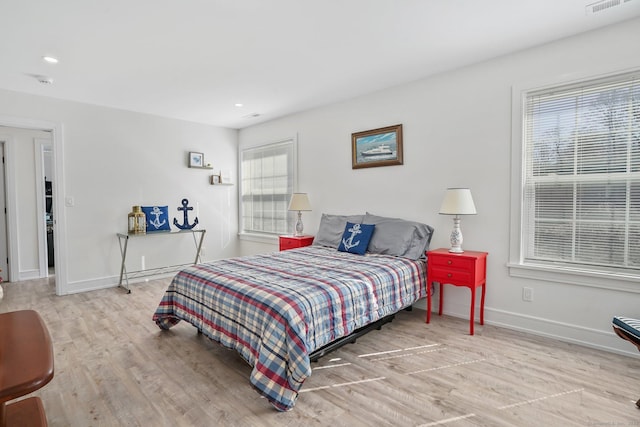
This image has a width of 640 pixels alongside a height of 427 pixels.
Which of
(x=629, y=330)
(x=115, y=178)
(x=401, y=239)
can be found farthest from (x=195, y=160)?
(x=629, y=330)

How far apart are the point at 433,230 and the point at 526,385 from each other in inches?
63.6

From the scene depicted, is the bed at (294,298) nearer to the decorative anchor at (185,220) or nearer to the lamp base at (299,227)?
the lamp base at (299,227)

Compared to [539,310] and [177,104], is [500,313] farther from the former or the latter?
[177,104]

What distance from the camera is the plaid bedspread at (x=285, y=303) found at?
1896 mm

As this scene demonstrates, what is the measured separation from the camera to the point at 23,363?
107 centimetres

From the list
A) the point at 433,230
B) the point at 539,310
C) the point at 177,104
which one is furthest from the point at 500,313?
the point at 177,104

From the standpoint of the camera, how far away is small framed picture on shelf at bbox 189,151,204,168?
5184mm

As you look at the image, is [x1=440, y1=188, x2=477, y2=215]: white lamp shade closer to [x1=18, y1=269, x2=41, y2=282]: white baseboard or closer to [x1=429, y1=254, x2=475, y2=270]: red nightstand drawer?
[x1=429, y1=254, x2=475, y2=270]: red nightstand drawer

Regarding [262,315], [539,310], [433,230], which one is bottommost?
[539,310]

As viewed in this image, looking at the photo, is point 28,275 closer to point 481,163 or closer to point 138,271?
point 138,271

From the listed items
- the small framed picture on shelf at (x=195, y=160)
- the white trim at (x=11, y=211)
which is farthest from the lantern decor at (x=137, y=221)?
the white trim at (x=11, y=211)

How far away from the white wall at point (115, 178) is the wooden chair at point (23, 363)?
10.1 ft

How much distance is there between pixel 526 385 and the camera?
2.07 m

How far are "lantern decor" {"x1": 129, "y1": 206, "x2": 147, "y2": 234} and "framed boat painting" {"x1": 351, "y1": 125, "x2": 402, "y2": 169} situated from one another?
116 inches
